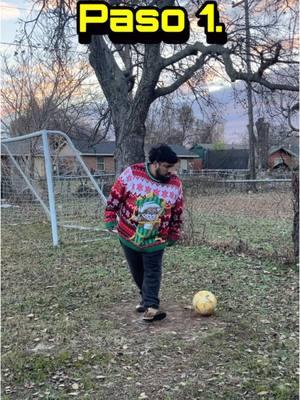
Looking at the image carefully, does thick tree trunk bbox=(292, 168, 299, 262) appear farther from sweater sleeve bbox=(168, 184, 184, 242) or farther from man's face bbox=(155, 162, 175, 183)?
man's face bbox=(155, 162, 175, 183)

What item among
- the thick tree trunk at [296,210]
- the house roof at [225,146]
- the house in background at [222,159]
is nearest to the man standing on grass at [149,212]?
the thick tree trunk at [296,210]

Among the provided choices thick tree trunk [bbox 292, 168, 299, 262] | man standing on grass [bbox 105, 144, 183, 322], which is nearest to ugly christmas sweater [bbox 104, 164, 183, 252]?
man standing on grass [bbox 105, 144, 183, 322]

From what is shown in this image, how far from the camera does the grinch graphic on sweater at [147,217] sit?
3926mm

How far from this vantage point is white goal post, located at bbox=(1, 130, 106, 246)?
871 centimetres

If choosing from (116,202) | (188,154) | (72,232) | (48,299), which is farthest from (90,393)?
(188,154)

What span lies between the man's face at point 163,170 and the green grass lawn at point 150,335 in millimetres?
1242

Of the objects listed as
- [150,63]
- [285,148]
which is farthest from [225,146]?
[150,63]

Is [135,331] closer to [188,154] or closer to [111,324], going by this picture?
[111,324]

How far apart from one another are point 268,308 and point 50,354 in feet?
6.83

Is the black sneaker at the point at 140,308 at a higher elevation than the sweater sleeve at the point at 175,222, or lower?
lower

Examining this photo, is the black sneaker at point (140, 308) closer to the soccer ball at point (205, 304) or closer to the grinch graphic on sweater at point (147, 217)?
the soccer ball at point (205, 304)

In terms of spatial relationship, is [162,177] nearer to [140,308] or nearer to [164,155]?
[164,155]

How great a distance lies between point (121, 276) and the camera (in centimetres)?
564

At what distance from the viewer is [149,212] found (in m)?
3.94
